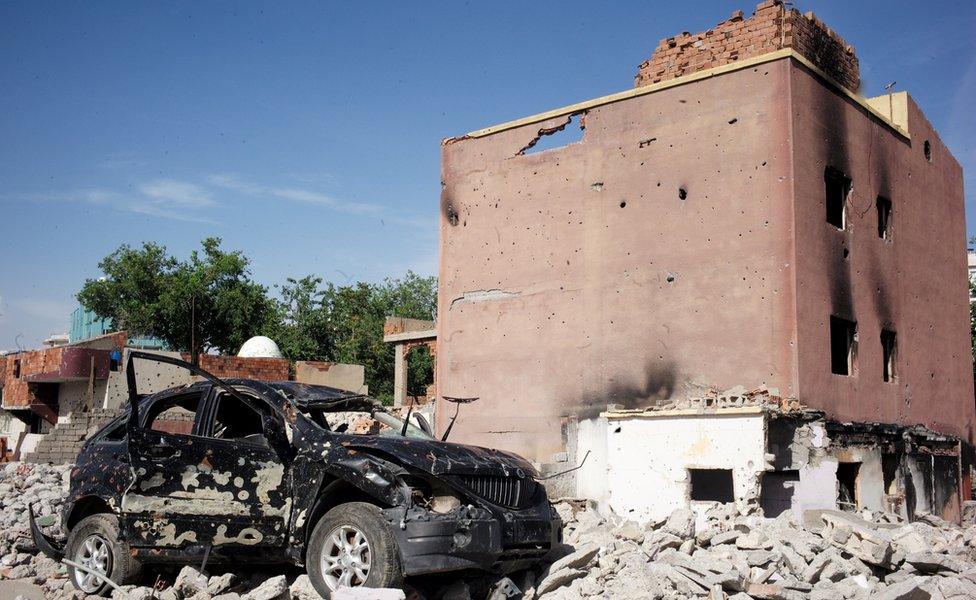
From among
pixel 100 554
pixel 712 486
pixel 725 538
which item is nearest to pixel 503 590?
pixel 725 538

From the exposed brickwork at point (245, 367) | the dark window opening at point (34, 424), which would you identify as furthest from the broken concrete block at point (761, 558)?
the dark window opening at point (34, 424)

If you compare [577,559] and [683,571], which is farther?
[577,559]

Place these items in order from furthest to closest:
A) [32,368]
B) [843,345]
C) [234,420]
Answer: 1. [32,368]
2. [843,345]
3. [234,420]

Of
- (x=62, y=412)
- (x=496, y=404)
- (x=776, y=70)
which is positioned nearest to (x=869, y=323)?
(x=776, y=70)

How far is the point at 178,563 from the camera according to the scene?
28.3 feet

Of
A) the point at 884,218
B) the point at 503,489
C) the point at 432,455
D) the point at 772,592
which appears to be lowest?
the point at 772,592

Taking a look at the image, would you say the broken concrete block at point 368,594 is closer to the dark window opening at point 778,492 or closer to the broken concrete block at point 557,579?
the broken concrete block at point 557,579

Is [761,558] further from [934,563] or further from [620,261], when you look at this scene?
[620,261]

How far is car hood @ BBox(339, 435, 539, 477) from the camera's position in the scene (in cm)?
774

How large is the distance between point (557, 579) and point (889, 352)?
10.5 m

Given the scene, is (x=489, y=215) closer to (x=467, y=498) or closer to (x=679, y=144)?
(x=679, y=144)

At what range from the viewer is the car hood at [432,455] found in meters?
7.74

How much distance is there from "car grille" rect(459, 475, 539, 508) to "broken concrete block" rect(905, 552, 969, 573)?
12.9 feet

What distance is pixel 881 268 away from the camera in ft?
53.3
